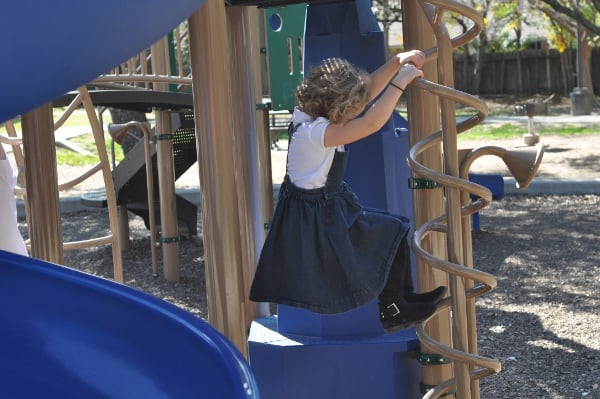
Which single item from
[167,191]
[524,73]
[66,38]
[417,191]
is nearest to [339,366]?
[417,191]

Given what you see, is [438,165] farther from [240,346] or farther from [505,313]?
[505,313]

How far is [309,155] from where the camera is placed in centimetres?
258

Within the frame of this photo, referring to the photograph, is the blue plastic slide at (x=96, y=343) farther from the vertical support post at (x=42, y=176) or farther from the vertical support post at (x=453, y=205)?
the vertical support post at (x=453, y=205)

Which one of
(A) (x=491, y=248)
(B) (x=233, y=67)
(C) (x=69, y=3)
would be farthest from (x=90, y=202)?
(C) (x=69, y=3)

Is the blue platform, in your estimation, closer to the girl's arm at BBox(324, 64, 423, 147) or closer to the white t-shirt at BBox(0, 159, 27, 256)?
the girl's arm at BBox(324, 64, 423, 147)

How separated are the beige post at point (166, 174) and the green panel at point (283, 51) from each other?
2.14 ft

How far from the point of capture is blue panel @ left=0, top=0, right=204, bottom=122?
1472 mm

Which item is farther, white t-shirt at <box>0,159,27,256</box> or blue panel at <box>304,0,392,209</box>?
white t-shirt at <box>0,159,27,256</box>

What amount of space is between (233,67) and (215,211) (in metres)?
1.12

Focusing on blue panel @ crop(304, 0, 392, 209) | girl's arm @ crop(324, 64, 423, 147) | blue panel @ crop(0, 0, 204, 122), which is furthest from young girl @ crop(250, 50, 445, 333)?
blue panel @ crop(0, 0, 204, 122)

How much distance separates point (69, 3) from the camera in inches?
58.1

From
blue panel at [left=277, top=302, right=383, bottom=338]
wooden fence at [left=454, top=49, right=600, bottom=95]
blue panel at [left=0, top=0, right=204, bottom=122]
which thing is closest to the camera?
blue panel at [left=0, top=0, right=204, bottom=122]

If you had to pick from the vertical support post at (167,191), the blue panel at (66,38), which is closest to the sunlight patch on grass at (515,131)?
the vertical support post at (167,191)

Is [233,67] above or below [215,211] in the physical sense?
above
